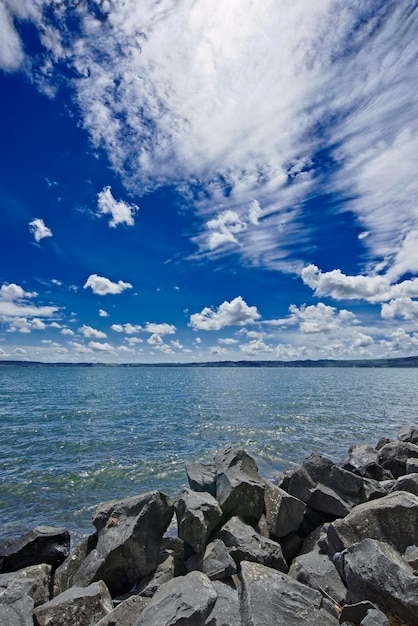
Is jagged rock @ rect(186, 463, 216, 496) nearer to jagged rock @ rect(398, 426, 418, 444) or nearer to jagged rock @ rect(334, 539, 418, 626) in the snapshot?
jagged rock @ rect(334, 539, 418, 626)

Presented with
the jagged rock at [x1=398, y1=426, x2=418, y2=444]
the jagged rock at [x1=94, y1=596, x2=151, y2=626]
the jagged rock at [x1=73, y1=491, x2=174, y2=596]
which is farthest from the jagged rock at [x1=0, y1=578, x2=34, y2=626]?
the jagged rock at [x1=398, y1=426, x2=418, y2=444]

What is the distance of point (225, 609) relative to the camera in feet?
20.9

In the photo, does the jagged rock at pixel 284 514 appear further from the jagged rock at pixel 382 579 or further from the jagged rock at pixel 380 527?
→ the jagged rock at pixel 382 579

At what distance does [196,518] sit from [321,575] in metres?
3.03

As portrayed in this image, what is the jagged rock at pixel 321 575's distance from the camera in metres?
7.55

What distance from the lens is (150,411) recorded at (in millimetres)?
45875

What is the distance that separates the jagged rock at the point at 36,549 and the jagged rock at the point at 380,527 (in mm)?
7457

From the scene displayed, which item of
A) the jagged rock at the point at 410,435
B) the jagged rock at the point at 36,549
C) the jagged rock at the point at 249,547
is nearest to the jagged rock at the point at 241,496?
the jagged rock at the point at 249,547

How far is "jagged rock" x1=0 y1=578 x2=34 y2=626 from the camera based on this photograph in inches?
253

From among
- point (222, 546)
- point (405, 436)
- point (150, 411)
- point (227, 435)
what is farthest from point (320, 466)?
point (150, 411)

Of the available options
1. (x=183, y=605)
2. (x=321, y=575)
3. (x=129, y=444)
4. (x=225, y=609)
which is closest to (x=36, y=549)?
(x=183, y=605)

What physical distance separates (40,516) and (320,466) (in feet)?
36.2

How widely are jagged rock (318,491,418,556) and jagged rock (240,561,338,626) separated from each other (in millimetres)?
2214

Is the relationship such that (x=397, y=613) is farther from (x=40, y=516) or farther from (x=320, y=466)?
(x=40, y=516)
